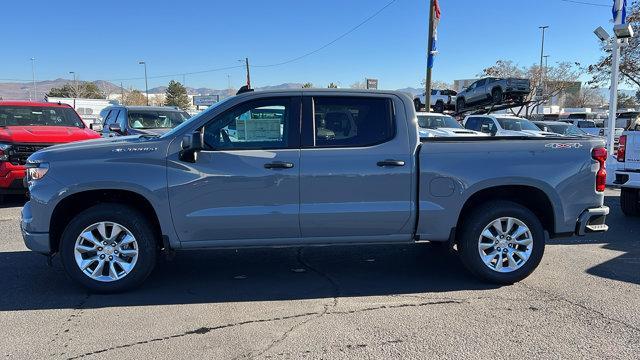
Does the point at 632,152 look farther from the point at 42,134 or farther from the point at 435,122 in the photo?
the point at 42,134

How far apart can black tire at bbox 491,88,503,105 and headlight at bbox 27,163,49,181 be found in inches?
997

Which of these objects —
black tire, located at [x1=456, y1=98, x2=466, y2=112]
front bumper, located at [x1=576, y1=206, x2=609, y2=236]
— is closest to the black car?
front bumper, located at [x1=576, y1=206, x2=609, y2=236]

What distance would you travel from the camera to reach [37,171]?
Result: 4.62 meters

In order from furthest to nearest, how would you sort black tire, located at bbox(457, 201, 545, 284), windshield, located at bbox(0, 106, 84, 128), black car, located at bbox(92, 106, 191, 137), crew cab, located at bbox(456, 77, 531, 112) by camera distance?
crew cab, located at bbox(456, 77, 531, 112)
black car, located at bbox(92, 106, 191, 137)
windshield, located at bbox(0, 106, 84, 128)
black tire, located at bbox(457, 201, 545, 284)

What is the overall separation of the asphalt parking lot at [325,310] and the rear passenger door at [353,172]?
2.11 feet

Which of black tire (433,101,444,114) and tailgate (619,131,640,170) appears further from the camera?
black tire (433,101,444,114)

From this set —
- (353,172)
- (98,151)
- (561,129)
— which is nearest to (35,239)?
(98,151)

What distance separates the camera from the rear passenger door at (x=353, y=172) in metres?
4.77

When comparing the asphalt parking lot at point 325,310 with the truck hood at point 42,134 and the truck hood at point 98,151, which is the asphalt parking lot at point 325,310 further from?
the truck hood at point 42,134

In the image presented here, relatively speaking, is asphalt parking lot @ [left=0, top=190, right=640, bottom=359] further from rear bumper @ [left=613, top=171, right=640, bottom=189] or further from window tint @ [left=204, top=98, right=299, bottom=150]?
rear bumper @ [left=613, top=171, right=640, bottom=189]

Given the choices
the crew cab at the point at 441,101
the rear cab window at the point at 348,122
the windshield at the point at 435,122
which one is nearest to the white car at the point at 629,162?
the rear cab window at the point at 348,122

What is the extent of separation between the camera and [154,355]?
361 centimetres

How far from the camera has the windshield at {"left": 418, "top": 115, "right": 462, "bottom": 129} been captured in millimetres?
16594

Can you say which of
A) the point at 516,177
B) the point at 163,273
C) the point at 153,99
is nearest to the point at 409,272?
the point at 516,177
